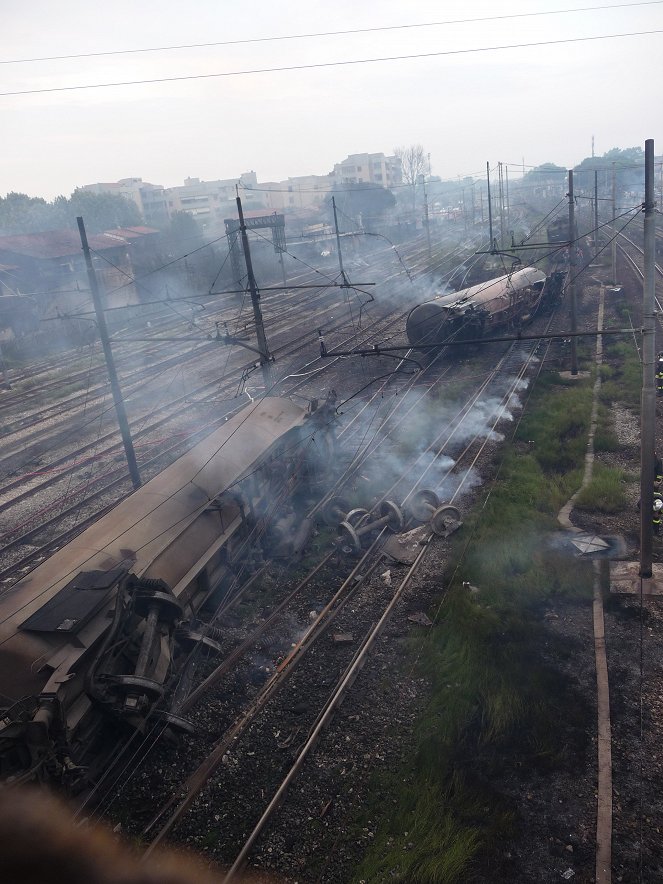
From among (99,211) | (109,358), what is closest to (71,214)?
(99,211)

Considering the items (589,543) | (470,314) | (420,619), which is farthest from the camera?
(470,314)

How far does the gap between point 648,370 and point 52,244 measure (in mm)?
44046

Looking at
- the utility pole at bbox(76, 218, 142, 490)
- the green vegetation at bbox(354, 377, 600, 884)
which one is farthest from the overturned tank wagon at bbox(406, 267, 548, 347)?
the green vegetation at bbox(354, 377, 600, 884)

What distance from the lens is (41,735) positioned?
21.5 feet

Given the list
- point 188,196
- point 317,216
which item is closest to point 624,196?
point 317,216

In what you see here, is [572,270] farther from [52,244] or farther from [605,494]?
[52,244]

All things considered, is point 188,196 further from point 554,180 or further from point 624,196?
point 554,180

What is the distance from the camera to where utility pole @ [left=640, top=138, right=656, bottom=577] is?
31.1ft

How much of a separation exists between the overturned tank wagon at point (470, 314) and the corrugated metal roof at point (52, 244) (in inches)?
980

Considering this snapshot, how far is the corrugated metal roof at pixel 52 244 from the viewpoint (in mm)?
41875

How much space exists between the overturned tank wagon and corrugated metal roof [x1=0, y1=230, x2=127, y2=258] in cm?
2490

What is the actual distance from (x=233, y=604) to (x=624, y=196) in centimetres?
10779

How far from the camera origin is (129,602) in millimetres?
8586

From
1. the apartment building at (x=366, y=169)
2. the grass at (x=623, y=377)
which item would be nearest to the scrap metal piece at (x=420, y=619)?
the grass at (x=623, y=377)
